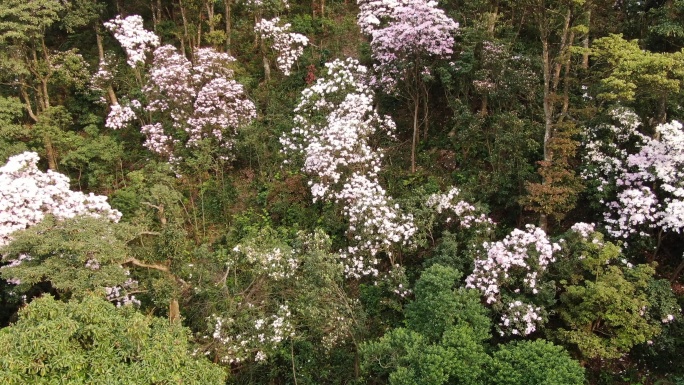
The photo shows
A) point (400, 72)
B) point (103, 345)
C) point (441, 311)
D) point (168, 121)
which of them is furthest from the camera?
point (168, 121)

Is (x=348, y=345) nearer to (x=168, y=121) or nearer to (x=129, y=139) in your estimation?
(x=168, y=121)

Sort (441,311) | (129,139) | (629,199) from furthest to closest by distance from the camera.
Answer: (129,139) → (629,199) → (441,311)

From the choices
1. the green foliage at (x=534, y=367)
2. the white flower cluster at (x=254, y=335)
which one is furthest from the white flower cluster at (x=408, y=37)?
the green foliage at (x=534, y=367)

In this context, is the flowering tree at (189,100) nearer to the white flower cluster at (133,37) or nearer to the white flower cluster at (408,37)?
the white flower cluster at (133,37)

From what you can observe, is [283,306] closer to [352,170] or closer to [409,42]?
[352,170]

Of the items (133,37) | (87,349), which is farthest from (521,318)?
(133,37)

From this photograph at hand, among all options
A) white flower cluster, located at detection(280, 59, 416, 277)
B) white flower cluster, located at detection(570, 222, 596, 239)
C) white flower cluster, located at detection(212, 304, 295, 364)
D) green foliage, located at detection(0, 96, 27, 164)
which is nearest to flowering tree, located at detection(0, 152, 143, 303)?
white flower cluster, located at detection(212, 304, 295, 364)

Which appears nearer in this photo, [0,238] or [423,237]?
[0,238]

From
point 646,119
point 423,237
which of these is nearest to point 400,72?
point 423,237
